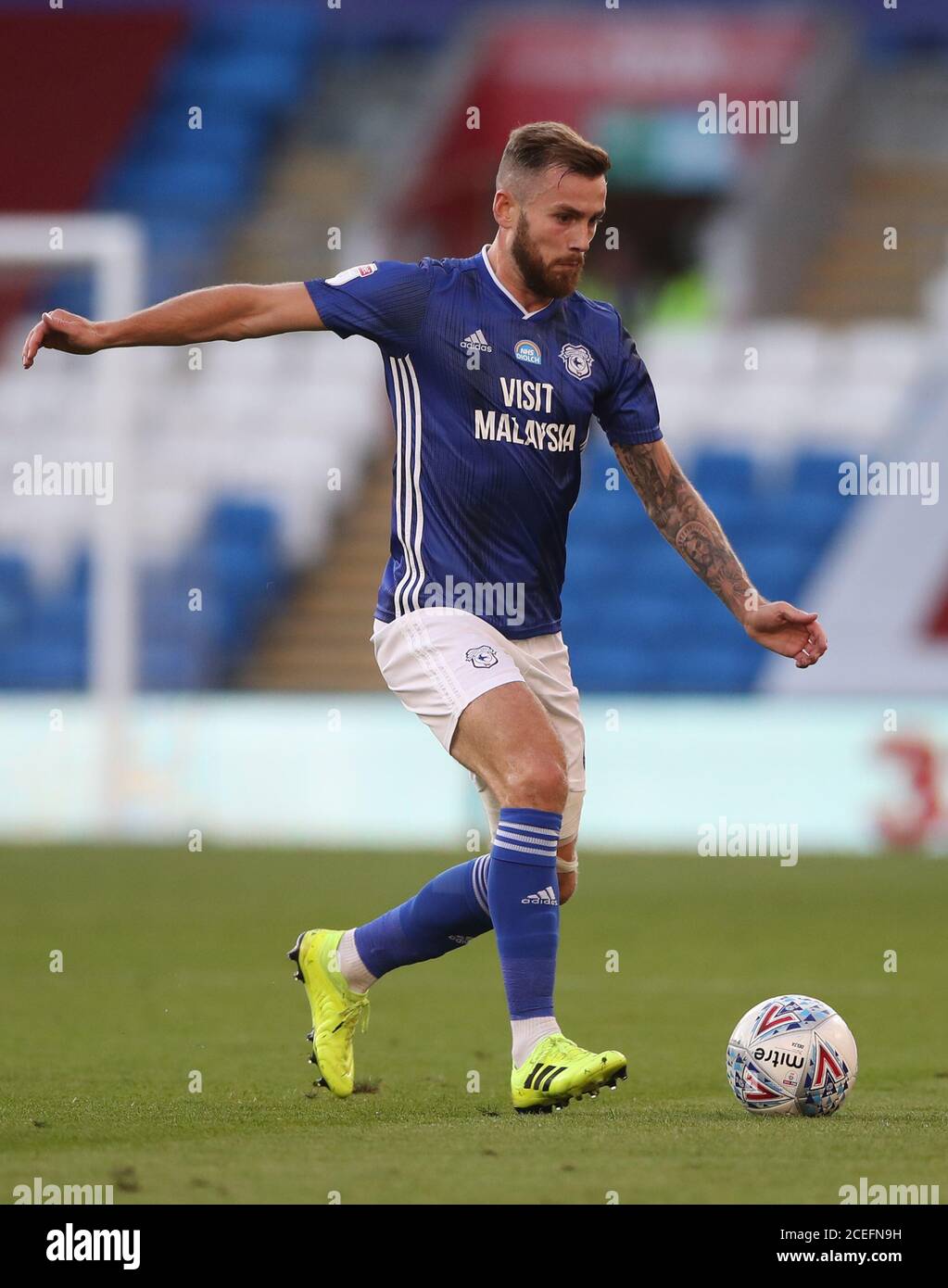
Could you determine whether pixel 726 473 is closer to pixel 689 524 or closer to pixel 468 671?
pixel 689 524

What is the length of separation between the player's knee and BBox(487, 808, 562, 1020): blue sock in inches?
0.8

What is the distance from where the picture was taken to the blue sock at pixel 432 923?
588 cm

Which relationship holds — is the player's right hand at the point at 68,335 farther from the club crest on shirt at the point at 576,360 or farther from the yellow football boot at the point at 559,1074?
the yellow football boot at the point at 559,1074

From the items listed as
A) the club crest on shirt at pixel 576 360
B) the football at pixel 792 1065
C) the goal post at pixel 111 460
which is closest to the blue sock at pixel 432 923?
the football at pixel 792 1065

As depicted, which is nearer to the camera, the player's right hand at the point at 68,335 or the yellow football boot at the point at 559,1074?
the yellow football boot at the point at 559,1074

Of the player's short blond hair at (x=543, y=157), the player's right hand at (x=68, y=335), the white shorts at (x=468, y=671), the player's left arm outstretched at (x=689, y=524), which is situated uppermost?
the player's short blond hair at (x=543, y=157)

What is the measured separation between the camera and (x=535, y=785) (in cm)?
536

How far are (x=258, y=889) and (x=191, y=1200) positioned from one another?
8.66m

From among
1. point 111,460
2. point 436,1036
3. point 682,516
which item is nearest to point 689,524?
point 682,516

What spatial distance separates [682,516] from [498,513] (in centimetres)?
61

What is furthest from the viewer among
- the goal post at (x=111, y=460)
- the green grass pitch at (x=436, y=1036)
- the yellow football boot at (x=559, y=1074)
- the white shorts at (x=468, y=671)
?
the goal post at (x=111, y=460)

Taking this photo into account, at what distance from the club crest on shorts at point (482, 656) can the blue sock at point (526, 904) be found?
366mm

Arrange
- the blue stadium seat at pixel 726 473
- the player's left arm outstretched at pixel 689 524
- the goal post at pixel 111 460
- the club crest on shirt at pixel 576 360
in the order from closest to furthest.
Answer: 1. the club crest on shirt at pixel 576 360
2. the player's left arm outstretched at pixel 689 524
3. the goal post at pixel 111 460
4. the blue stadium seat at pixel 726 473
